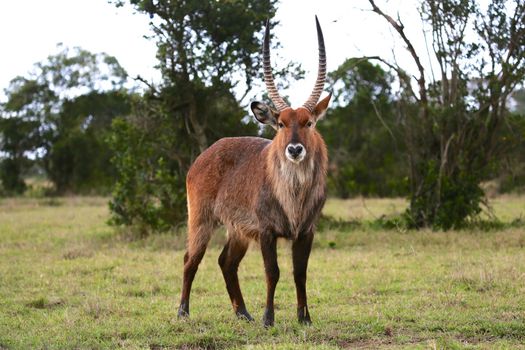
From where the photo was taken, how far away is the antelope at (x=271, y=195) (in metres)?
6.25

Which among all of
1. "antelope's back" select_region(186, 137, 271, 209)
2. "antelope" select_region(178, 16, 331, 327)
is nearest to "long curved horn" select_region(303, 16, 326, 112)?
"antelope" select_region(178, 16, 331, 327)

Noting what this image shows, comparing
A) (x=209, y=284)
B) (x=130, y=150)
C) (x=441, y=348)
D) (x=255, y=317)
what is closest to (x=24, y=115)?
(x=130, y=150)

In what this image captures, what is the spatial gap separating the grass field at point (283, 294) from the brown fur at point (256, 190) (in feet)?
2.33

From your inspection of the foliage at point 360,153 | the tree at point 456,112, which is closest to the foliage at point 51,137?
the foliage at point 360,153

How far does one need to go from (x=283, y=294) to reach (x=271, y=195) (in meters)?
2.02

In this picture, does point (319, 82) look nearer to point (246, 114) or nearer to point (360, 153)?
point (246, 114)

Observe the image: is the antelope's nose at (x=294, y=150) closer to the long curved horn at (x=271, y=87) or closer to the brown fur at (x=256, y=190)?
the brown fur at (x=256, y=190)

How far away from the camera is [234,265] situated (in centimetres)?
717

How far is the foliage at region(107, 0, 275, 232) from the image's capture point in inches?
525

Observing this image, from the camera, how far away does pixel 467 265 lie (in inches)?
363

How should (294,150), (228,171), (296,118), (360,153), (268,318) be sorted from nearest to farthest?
1. (294,150)
2. (296,118)
3. (268,318)
4. (228,171)
5. (360,153)

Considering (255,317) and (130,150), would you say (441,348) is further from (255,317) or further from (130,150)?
(130,150)

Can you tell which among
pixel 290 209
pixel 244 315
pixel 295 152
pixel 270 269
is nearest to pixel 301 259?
pixel 270 269

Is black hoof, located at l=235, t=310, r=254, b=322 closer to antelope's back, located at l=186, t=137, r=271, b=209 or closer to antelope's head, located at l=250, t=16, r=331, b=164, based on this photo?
antelope's back, located at l=186, t=137, r=271, b=209
